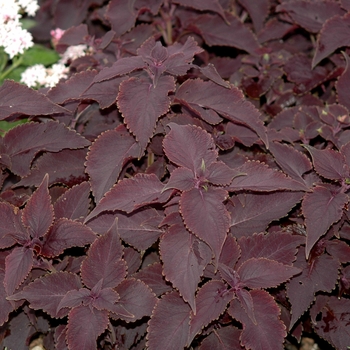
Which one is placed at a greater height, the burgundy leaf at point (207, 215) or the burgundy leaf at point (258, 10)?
the burgundy leaf at point (207, 215)

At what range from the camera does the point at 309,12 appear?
2242mm

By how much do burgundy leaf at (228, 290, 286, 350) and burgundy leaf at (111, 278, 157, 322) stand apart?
0.65 feet

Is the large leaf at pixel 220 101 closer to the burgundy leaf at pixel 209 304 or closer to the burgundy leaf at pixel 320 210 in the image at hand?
the burgundy leaf at pixel 320 210

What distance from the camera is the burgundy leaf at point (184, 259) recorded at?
4.36ft

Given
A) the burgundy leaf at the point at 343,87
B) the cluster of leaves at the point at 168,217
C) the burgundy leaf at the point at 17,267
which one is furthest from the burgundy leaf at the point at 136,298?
the burgundy leaf at the point at 343,87

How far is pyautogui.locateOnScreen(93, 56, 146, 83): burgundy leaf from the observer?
1.55m

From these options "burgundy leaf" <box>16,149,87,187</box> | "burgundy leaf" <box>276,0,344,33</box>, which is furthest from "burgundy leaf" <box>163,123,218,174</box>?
"burgundy leaf" <box>276,0,344,33</box>

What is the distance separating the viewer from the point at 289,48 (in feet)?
7.91

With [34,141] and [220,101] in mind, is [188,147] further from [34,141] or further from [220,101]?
[34,141]

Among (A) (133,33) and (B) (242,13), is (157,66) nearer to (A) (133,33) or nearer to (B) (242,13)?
(A) (133,33)

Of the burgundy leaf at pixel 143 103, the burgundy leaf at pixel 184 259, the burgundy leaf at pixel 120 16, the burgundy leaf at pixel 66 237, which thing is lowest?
the burgundy leaf at pixel 184 259

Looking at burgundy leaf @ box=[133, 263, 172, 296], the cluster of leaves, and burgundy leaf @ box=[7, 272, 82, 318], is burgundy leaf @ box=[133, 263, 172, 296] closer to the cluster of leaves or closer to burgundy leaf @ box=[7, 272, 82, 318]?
the cluster of leaves

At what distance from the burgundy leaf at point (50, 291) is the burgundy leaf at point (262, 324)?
0.40 metres

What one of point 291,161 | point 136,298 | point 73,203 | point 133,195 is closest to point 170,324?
point 136,298
